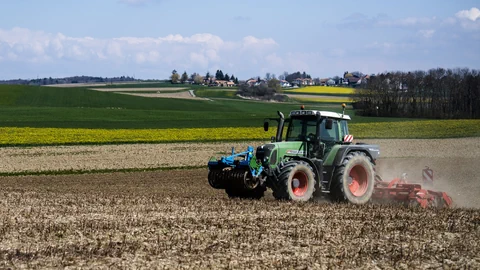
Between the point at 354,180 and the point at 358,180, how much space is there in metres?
0.13

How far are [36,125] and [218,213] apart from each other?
37.0 metres

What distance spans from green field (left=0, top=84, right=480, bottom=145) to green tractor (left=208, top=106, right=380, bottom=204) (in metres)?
6.90

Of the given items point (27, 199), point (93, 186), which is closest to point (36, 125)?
point (93, 186)

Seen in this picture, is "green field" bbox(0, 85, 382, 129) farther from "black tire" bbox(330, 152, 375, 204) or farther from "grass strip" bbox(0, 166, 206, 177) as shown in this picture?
"black tire" bbox(330, 152, 375, 204)

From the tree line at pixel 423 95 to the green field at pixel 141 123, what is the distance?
18.4ft

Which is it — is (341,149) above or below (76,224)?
above

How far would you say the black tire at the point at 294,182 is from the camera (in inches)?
607

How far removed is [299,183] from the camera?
1593 cm

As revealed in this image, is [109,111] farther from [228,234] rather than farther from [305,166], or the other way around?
[228,234]

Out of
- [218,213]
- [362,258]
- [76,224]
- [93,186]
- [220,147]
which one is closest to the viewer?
[362,258]

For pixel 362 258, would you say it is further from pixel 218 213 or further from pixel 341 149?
pixel 341 149

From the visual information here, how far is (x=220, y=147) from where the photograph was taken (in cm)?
3662

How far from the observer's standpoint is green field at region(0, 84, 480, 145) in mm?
40781

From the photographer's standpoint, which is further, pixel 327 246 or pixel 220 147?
pixel 220 147
